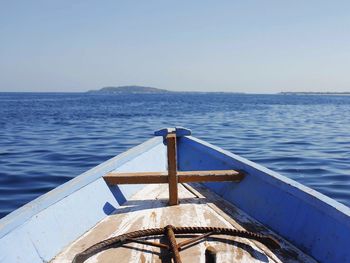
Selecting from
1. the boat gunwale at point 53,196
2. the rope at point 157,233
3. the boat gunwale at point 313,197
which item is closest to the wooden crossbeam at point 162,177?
the boat gunwale at point 53,196

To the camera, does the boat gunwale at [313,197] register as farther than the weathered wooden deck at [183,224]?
No

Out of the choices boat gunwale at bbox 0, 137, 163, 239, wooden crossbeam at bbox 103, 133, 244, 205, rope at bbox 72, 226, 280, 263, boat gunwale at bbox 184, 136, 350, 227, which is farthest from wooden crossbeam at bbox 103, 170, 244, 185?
rope at bbox 72, 226, 280, 263

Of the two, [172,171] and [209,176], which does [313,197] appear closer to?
[209,176]

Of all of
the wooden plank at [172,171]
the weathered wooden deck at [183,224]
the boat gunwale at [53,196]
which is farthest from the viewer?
the wooden plank at [172,171]

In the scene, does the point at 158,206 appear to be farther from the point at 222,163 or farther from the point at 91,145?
the point at 91,145

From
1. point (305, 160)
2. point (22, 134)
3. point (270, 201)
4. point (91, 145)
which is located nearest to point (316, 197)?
point (270, 201)

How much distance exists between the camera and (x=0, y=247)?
2441 mm

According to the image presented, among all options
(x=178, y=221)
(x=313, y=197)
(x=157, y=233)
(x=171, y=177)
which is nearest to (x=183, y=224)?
(x=178, y=221)

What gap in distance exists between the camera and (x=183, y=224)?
345 centimetres

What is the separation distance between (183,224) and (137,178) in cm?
77

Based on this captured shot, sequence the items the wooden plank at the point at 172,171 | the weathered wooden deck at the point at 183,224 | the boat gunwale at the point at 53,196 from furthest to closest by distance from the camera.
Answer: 1. the wooden plank at the point at 172,171
2. the weathered wooden deck at the point at 183,224
3. the boat gunwale at the point at 53,196

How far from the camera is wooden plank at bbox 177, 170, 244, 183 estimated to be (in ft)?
12.9

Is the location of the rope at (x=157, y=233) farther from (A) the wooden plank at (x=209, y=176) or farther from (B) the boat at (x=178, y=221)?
(A) the wooden plank at (x=209, y=176)

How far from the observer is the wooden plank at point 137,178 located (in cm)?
389
